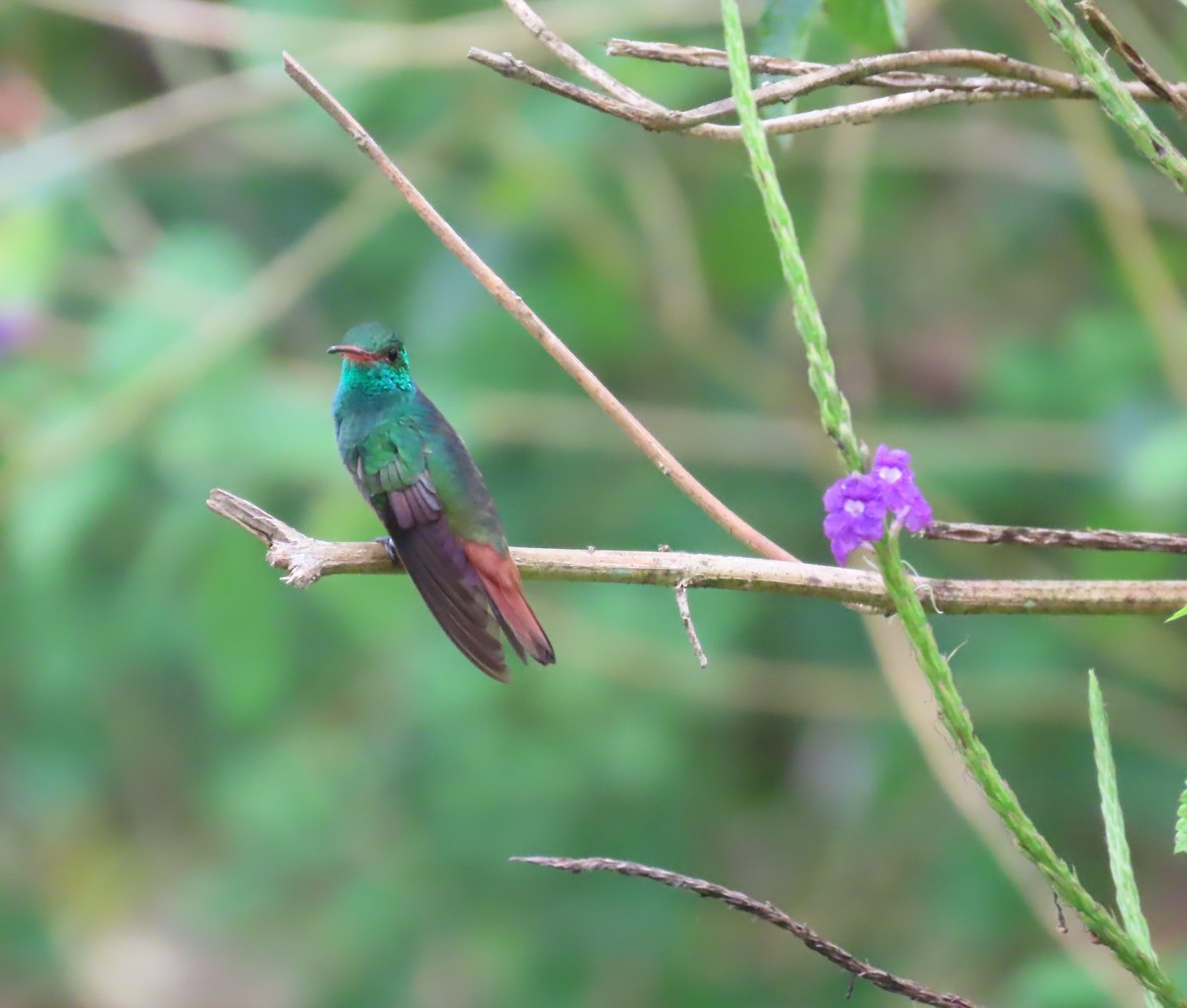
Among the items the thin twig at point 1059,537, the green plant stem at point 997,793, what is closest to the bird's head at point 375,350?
the thin twig at point 1059,537

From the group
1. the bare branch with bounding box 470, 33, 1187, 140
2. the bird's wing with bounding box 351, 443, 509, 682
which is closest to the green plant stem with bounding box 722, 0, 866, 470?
the bare branch with bounding box 470, 33, 1187, 140

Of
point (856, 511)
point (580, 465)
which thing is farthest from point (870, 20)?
point (580, 465)

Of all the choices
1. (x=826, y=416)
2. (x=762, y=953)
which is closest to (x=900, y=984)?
(x=826, y=416)

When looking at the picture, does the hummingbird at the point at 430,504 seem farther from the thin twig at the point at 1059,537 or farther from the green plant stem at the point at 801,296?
the green plant stem at the point at 801,296

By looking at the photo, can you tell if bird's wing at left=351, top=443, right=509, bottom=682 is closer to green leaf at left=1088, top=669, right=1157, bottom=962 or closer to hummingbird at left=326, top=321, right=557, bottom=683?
hummingbird at left=326, top=321, right=557, bottom=683

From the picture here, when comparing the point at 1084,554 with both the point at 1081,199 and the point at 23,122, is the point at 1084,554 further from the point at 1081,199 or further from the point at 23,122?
the point at 23,122
